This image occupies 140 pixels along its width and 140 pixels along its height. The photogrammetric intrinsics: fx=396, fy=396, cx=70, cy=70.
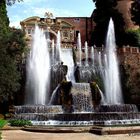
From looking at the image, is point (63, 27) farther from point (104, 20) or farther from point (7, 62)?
point (7, 62)

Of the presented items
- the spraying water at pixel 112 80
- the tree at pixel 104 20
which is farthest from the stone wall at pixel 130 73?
the tree at pixel 104 20

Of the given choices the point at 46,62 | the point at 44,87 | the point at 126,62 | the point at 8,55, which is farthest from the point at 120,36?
the point at 8,55

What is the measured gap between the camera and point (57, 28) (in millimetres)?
53750

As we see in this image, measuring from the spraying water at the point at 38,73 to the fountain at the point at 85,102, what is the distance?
858mm

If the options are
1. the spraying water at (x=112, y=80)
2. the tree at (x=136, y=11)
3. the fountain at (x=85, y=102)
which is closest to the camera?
the fountain at (x=85, y=102)

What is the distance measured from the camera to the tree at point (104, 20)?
1626 inches

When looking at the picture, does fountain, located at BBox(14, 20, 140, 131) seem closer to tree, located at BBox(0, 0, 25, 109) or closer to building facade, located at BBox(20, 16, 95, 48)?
tree, located at BBox(0, 0, 25, 109)

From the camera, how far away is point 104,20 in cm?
4156

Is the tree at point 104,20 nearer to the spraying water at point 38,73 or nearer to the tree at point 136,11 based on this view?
the tree at point 136,11

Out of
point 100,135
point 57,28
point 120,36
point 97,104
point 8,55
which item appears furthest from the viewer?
point 57,28

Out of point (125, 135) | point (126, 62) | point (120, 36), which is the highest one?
point (120, 36)

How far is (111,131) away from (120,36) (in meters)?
28.8

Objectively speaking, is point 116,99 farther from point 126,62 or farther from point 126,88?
point 126,62

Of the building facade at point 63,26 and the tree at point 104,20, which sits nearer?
the tree at point 104,20
